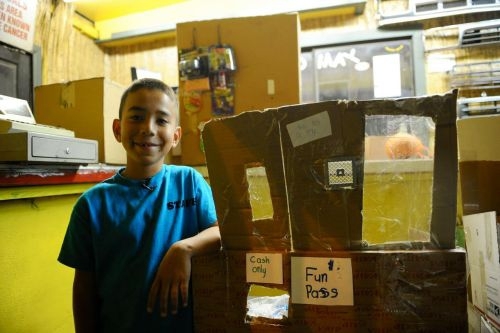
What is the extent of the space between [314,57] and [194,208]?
83.2 inches

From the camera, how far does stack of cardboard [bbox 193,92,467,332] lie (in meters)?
0.59

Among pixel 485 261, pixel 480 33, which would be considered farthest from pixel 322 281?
pixel 480 33

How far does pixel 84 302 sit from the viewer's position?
916 millimetres

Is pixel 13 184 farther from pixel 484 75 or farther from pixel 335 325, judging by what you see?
pixel 484 75

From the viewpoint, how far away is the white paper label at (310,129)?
0.63 m

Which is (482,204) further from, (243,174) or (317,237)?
(243,174)

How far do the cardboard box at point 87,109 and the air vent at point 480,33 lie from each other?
7.69 ft

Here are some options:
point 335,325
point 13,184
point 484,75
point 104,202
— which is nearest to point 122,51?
point 13,184

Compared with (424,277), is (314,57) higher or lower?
higher

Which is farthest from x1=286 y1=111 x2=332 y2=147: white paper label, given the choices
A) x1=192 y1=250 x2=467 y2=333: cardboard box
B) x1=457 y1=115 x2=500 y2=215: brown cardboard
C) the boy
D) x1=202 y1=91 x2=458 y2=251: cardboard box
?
x1=457 y1=115 x2=500 y2=215: brown cardboard

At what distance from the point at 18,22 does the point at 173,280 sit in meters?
2.20

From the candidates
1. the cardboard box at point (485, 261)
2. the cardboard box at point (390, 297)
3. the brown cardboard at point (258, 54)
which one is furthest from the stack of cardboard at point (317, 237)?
the brown cardboard at point (258, 54)

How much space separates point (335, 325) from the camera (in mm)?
616

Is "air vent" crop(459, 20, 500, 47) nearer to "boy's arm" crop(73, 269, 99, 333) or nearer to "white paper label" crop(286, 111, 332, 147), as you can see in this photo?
"white paper label" crop(286, 111, 332, 147)
